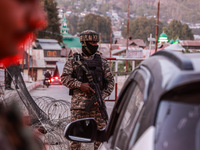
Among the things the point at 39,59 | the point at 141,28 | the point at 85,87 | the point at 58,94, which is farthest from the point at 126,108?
the point at 141,28

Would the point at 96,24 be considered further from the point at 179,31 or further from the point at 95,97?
the point at 95,97

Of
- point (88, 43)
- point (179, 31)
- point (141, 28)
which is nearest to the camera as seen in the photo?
point (88, 43)

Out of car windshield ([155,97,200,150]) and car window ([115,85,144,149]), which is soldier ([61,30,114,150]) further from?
car windshield ([155,97,200,150])

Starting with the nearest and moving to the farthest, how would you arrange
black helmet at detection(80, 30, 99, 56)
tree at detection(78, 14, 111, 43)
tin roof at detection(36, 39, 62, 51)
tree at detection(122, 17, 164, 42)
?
black helmet at detection(80, 30, 99, 56)
tin roof at detection(36, 39, 62, 51)
tree at detection(78, 14, 111, 43)
tree at detection(122, 17, 164, 42)

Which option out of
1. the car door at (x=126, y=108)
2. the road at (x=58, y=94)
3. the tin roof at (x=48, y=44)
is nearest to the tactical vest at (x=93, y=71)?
the car door at (x=126, y=108)

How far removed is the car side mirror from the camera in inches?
105

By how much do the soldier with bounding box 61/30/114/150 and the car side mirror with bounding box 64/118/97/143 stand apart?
8.22 feet

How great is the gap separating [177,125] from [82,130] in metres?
1.37

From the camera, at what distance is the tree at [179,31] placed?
5447 inches

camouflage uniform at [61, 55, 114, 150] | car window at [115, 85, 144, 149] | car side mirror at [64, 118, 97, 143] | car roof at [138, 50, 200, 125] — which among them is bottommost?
camouflage uniform at [61, 55, 114, 150]

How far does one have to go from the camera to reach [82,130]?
2727 mm

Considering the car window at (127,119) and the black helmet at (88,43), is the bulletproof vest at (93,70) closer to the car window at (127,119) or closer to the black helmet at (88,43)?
the black helmet at (88,43)

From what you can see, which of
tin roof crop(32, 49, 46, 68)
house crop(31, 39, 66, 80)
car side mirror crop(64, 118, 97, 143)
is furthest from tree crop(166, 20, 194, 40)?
car side mirror crop(64, 118, 97, 143)

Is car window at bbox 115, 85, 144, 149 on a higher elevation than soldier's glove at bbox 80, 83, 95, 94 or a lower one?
higher
